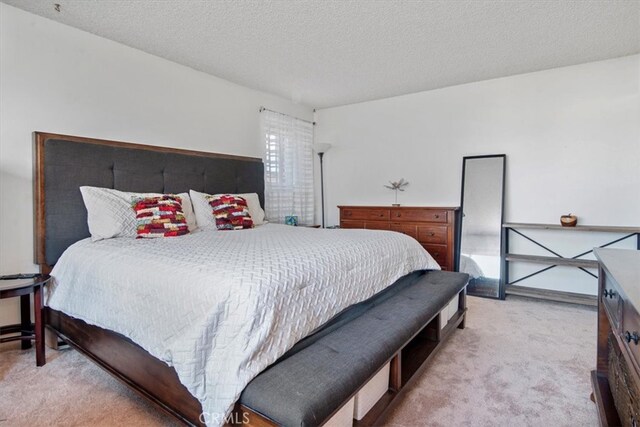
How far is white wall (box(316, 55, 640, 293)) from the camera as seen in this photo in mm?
3232

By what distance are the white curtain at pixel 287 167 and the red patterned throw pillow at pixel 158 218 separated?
165cm

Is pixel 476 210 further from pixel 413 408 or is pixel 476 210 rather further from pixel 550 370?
pixel 413 408

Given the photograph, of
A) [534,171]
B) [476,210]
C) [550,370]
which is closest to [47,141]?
[550,370]

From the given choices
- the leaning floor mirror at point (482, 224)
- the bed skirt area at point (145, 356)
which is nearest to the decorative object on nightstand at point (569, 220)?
the leaning floor mirror at point (482, 224)

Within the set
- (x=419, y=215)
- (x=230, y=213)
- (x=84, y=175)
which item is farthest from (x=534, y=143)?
(x=84, y=175)

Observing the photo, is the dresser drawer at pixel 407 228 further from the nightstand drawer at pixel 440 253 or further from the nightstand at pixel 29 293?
the nightstand at pixel 29 293

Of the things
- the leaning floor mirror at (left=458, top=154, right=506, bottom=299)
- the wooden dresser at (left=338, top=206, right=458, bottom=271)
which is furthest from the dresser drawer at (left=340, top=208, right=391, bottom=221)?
the leaning floor mirror at (left=458, top=154, right=506, bottom=299)

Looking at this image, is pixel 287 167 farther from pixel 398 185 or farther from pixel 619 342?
pixel 619 342

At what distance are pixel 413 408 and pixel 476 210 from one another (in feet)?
8.81

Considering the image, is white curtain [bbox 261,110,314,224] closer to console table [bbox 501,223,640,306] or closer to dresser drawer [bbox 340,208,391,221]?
dresser drawer [bbox 340,208,391,221]

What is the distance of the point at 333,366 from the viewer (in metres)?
1.28

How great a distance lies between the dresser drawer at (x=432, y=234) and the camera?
3.79m

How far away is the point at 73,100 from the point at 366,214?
3.15 m

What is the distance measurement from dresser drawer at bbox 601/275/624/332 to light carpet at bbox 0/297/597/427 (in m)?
0.58
